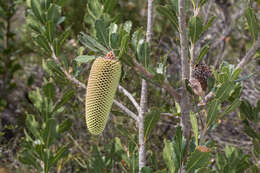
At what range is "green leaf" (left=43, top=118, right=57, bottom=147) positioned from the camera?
137cm

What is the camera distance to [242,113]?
1471 millimetres

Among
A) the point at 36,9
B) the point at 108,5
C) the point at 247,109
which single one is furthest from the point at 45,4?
the point at 247,109

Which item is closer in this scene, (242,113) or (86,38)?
(86,38)

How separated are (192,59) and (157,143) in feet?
4.15

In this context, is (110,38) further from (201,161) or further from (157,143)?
(157,143)

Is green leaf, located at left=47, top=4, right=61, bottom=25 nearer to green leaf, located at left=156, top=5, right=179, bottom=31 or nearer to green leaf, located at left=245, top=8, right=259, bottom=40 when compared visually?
green leaf, located at left=156, top=5, right=179, bottom=31

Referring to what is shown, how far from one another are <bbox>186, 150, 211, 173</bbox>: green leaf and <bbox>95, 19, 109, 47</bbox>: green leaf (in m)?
0.47

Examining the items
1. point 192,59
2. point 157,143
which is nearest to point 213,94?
point 192,59

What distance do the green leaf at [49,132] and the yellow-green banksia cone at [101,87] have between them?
433mm

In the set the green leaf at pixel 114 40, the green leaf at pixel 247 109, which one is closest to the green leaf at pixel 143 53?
the green leaf at pixel 114 40

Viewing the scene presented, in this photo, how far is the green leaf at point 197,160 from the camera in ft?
3.35

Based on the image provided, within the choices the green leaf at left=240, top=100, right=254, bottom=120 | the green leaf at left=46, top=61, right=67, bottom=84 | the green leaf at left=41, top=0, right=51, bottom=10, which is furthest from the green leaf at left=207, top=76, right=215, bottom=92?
the green leaf at left=41, top=0, right=51, bottom=10

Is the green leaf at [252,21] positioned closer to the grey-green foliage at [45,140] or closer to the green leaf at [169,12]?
the green leaf at [169,12]

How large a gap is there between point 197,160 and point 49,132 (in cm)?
70
